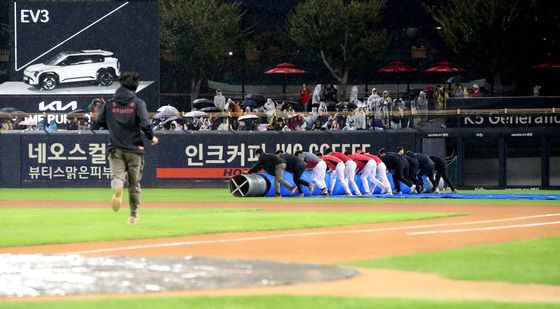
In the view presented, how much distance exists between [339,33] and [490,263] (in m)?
60.6

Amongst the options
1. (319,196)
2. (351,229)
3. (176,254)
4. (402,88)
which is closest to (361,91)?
(402,88)

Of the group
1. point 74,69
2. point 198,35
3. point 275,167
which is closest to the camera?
point 275,167

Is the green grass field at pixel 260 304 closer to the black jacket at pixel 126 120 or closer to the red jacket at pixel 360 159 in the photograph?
the black jacket at pixel 126 120

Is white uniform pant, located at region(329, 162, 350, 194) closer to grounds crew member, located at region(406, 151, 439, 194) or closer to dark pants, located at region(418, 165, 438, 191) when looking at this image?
grounds crew member, located at region(406, 151, 439, 194)

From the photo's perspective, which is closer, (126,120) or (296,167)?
(126,120)

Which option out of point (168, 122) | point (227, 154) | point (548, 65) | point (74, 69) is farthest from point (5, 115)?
point (548, 65)

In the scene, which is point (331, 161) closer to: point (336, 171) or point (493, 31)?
point (336, 171)

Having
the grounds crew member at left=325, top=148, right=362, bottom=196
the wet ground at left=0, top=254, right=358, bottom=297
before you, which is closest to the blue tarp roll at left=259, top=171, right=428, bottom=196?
the grounds crew member at left=325, top=148, right=362, bottom=196

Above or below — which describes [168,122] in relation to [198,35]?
below

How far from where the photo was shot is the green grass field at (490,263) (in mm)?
11398

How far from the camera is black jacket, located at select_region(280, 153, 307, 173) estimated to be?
113ft

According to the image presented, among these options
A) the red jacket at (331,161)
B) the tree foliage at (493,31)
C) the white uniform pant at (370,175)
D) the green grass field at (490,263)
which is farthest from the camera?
the tree foliage at (493,31)

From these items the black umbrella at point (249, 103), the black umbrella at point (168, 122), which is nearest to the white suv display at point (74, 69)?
the black umbrella at point (168, 122)

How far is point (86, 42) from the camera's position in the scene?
4738 centimetres
